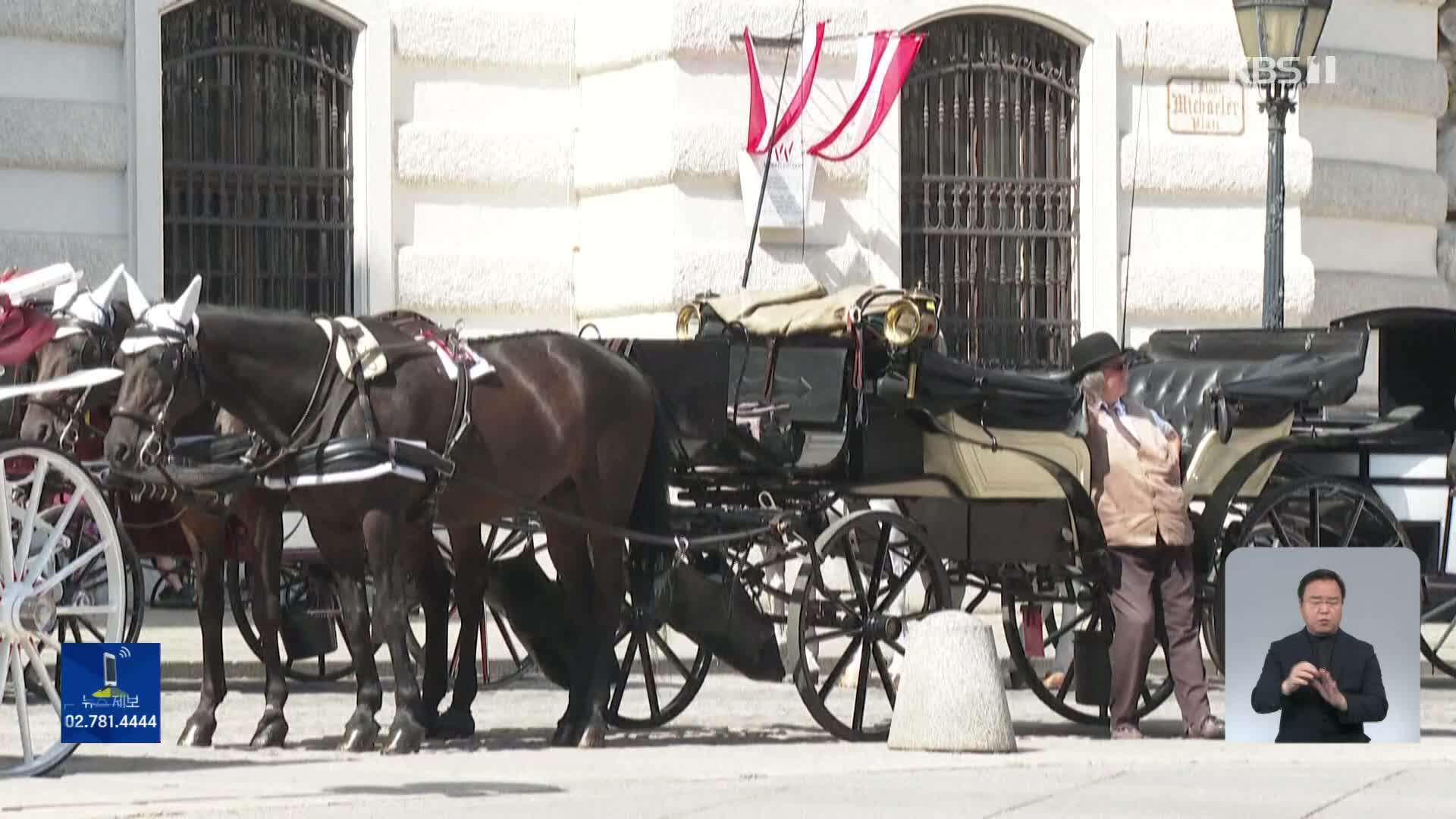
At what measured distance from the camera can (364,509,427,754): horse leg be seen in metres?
11.6

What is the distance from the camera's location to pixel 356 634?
39.2ft

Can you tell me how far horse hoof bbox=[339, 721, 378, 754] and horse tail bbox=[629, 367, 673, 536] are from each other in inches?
57.8

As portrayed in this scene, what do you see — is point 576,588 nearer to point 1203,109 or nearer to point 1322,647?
point 1322,647

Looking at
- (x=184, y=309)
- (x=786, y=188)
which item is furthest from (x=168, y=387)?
(x=786, y=188)

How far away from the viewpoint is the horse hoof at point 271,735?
39.2 feet

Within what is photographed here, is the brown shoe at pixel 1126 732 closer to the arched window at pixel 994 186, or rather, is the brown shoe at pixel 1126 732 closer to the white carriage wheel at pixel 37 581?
the white carriage wheel at pixel 37 581

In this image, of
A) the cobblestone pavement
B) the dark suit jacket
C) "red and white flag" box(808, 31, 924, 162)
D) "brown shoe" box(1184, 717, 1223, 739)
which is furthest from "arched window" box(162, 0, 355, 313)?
the dark suit jacket

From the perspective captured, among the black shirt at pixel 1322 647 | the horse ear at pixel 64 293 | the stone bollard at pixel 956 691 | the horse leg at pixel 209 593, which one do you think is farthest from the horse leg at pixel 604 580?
the black shirt at pixel 1322 647

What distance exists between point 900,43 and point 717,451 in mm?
6009

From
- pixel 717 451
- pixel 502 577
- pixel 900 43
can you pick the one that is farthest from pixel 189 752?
pixel 900 43

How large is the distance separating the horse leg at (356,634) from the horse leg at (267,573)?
26cm

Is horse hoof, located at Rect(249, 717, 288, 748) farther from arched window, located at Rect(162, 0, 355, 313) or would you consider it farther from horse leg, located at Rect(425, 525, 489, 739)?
arched window, located at Rect(162, 0, 355, 313)

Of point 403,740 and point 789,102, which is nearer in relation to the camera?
point 403,740

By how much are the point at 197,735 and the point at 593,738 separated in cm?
158
